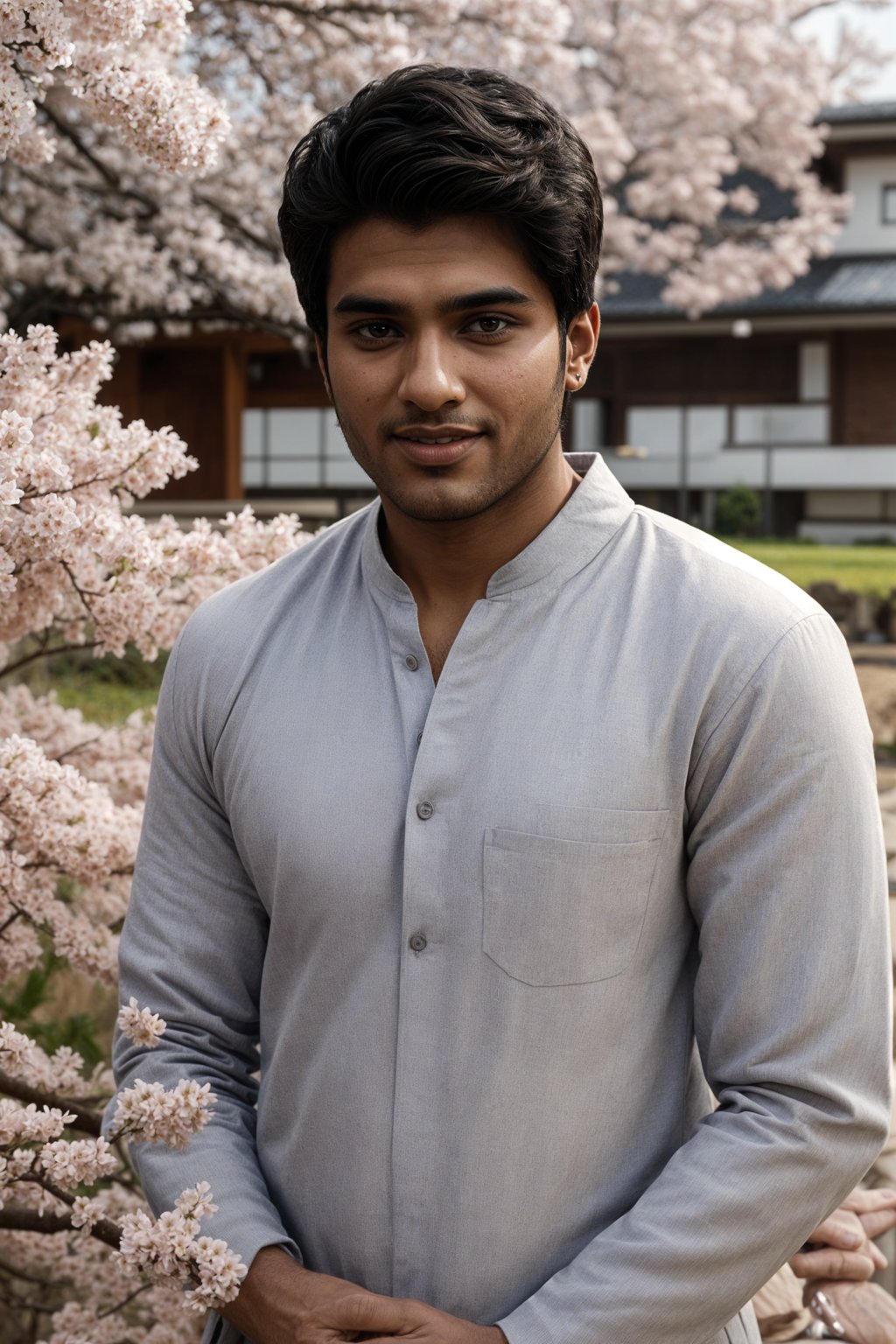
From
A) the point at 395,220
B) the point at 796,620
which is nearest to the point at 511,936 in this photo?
the point at 796,620

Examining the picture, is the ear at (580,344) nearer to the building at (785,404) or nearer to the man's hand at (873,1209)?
the man's hand at (873,1209)

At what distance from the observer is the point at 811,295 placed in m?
20.6

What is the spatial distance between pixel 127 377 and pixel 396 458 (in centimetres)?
1784

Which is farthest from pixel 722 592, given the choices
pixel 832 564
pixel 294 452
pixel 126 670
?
pixel 294 452

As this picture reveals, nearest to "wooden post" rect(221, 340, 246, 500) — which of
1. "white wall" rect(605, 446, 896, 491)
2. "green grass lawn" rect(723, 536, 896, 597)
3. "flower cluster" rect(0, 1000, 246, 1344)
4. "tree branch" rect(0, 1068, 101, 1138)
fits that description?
"white wall" rect(605, 446, 896, 491)

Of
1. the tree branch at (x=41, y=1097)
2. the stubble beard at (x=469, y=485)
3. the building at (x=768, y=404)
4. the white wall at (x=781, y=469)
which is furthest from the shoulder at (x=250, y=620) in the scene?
the white wall at (x=781, y=469)

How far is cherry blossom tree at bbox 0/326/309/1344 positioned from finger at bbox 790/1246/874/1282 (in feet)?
3.33

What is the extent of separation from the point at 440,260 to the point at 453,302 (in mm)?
52

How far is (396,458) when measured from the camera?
1730 mm

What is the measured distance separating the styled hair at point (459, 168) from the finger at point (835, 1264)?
1.40 meters

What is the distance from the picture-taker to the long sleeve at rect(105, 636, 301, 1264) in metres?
1.92

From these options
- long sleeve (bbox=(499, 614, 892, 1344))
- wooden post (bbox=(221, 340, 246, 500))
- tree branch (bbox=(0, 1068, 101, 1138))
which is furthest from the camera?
wooden post (bbox=(221, 340, 246, 500))

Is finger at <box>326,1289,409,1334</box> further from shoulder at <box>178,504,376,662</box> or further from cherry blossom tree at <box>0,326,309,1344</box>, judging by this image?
shoulder at <box>178,504,376,662</box>

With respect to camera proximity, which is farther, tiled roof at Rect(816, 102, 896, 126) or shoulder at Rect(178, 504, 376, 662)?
tiled roof at Rect(816, 102, 896, 126)
